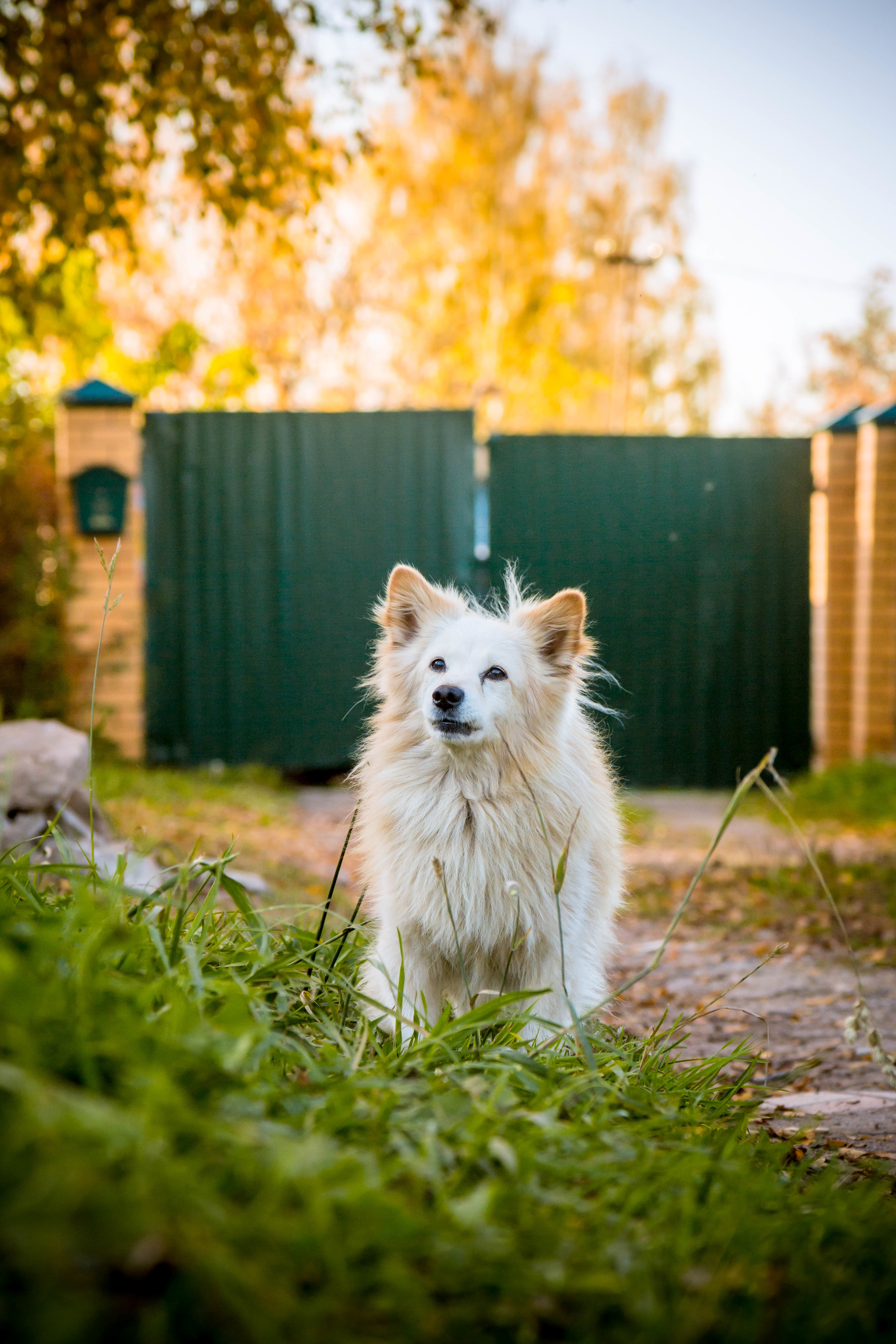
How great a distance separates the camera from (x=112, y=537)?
733 centimetres

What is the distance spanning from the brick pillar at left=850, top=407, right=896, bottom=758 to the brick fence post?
0.20 m

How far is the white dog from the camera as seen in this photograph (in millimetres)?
2418

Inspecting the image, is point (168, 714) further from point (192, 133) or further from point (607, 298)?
point (607, 298)

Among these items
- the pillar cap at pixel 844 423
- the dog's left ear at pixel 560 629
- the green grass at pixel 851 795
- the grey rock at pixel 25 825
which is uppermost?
the pillar cap at pixel 844 423

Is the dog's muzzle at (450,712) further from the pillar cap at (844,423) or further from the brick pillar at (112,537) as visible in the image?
the pillar cap at (844,423)

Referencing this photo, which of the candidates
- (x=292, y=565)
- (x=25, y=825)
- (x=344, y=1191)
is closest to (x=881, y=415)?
(x=292, y=565)

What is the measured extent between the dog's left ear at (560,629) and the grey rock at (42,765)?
1.80m

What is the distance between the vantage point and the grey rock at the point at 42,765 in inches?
148

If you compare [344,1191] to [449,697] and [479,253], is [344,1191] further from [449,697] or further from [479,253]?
[479,253]

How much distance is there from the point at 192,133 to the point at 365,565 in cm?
323

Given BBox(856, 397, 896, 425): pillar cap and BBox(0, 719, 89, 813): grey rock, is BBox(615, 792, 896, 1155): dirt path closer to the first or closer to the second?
BBox(0, 719, 89, 813): grey rock

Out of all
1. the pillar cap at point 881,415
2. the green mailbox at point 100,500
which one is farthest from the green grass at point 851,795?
the green mailbox at point 100,500

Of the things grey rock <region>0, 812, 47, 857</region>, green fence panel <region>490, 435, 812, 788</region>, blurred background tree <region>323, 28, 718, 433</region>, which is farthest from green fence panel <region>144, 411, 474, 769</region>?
blurred background tree <region>323, 28, 718, 433</region>

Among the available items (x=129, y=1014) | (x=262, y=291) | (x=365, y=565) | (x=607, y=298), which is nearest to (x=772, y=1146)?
(x=129, y=1014)
